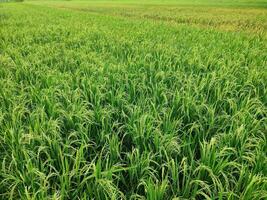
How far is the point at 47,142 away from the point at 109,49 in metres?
4.71

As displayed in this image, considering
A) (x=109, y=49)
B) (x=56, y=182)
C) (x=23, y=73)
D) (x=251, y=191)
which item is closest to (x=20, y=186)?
(x=56, y=182)

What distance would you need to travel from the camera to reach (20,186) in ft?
6.72

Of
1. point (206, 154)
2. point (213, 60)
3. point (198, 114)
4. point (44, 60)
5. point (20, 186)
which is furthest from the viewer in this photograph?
point (44, 60)

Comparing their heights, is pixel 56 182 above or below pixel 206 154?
below

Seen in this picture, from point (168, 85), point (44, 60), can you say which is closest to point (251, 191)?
point (168, 85)

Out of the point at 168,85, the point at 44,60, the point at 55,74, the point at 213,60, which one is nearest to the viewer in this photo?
the point at 168,85

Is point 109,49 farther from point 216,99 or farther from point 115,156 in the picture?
point 115,156

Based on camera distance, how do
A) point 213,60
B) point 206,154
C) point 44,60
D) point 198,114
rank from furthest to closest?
point 44,60
point 213,60
point 198,114
point 206,154

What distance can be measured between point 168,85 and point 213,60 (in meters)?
1.49

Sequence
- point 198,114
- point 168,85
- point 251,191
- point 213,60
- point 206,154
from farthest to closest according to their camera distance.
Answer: point 213,60, point 168,85, point 198,114, point 206,154, point 251,191

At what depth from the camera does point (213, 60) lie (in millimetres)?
5176

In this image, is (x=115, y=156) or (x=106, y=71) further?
(x=106, y=71)

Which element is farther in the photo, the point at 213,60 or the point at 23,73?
the point at 213,60

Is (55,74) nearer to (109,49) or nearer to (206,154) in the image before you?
(109,49)
